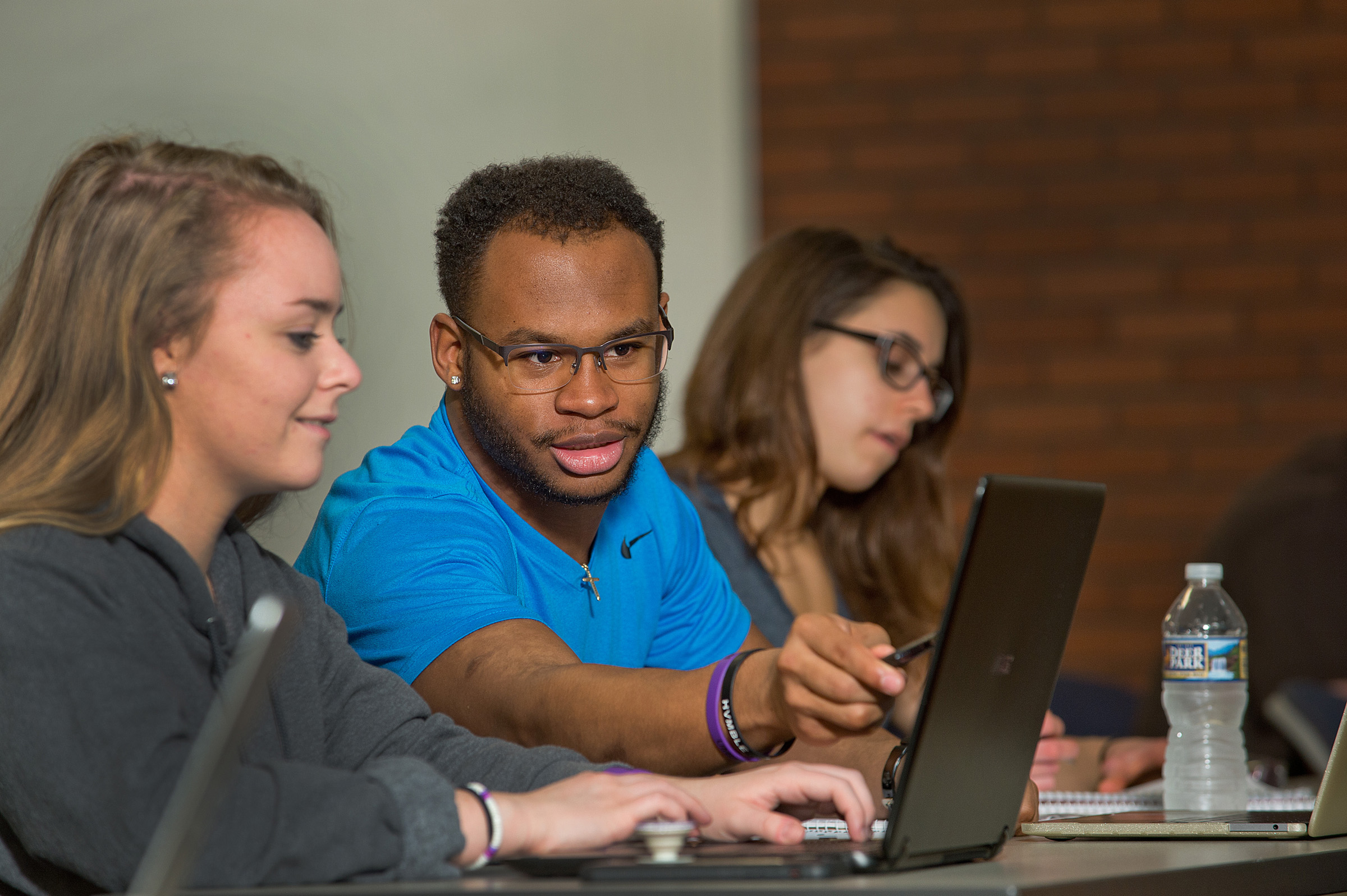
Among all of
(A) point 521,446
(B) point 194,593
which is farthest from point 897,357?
(B) point 194,593

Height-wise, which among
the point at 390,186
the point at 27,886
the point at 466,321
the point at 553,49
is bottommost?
the point at 27,886

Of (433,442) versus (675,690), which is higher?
(433,442)

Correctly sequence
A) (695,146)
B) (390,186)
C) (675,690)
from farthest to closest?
(695,146) < (390,186) < (675,690)

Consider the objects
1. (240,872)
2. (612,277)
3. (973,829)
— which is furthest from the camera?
(612,277)

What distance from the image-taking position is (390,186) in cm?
191

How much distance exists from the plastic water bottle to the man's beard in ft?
2.15

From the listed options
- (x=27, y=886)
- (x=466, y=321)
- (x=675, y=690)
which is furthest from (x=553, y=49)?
(x=27, y=886)

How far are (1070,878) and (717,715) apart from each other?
437 millimetres

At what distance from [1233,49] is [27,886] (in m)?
3.97

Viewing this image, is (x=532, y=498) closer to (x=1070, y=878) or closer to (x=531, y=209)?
(x=531, y=209)

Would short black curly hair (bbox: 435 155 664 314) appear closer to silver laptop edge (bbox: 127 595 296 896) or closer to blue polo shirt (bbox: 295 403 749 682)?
blue polo shirt (bbox: 295 403 749 682)

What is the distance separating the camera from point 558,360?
1.44m

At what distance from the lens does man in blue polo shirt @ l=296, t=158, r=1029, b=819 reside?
130cm

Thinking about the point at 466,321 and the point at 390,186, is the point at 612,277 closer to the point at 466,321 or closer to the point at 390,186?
the point at 466,321
